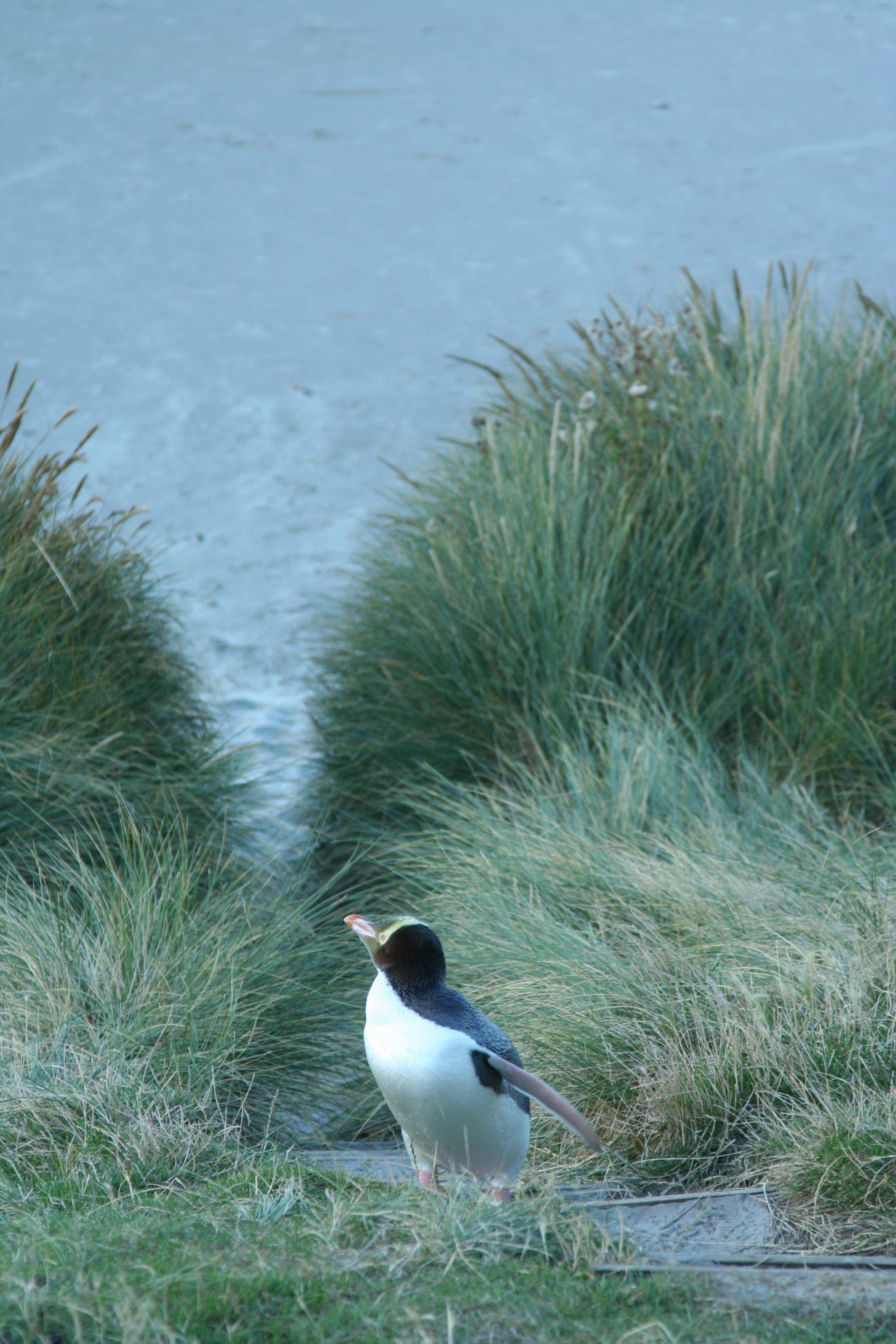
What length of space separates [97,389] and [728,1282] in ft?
19.8

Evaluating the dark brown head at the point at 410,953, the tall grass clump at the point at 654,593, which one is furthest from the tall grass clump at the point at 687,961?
the dark brown head at the point at 410,953

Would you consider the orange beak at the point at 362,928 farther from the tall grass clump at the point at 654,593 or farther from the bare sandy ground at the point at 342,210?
the bare sandy ground at the point at 342,210

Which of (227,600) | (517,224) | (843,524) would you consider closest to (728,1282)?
(843,524)

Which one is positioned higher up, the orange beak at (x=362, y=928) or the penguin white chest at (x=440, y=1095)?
the orange beak at (x=362, y=928)

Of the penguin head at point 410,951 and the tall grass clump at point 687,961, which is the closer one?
the penguin head at point 410,951

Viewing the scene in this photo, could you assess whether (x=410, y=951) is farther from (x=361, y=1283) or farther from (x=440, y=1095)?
(x=361, y=1283)

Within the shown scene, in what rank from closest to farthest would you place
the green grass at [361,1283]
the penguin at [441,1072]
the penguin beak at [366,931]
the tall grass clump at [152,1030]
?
the green grass at [361,1283] < the penguin at [441,1072] < the penguin beak at [366,931] < the tall grass clump at [152,1030]

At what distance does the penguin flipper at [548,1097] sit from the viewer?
2.02 meters

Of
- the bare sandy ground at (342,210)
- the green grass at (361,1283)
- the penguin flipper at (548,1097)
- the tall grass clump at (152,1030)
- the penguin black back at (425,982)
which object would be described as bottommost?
the tall grass clump at (152,1030)

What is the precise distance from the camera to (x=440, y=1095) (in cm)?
208

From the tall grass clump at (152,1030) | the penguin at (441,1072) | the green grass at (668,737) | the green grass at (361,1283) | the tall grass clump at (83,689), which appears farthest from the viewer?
the tall grass clump at (83,689)

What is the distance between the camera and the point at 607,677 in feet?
15.0

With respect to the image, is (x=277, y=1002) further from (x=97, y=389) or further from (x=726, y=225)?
(x=726, y=225)

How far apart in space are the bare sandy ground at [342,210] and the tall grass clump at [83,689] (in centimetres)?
146
